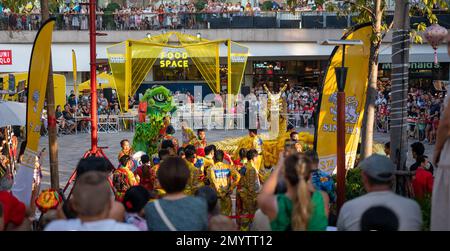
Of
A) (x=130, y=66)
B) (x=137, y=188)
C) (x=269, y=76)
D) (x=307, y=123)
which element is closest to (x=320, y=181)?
(x=137, y=188)

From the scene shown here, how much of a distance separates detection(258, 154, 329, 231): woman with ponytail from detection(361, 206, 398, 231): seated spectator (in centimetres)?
29

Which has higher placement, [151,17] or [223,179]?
[151,17]

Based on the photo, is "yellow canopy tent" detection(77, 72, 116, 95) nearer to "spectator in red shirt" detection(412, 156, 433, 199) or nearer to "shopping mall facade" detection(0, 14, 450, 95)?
"shopping mall facade" detection(0, 14, 450, 95)

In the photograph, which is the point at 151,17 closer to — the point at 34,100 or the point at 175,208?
the point at 34,100

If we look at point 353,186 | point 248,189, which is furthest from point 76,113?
point 353,186

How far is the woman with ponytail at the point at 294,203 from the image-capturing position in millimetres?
4449

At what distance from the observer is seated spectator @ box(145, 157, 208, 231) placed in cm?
457

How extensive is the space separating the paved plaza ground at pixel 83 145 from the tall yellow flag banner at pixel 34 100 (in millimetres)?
5897

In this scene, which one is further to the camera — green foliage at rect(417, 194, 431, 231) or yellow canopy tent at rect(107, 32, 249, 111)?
yellow canopy tent at rect(107, 32, 249, 111)

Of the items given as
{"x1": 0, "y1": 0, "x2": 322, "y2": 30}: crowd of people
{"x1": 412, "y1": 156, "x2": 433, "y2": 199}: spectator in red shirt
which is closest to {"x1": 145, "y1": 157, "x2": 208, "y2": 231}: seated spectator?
{"x1": 412, "y1": 156, "x2": 433, "y2": 199}: spectator in red shirt

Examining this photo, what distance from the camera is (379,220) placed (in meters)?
4.41

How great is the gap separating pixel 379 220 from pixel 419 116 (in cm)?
1824

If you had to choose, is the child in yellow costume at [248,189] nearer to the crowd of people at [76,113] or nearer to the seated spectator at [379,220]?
the seated spectator at [379,220]
